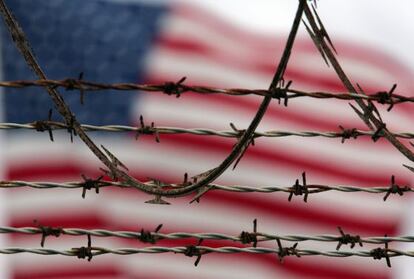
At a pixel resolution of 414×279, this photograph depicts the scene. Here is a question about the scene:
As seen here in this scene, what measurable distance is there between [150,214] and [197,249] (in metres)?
2.40

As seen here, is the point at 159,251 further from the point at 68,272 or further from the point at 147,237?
the point at 68,272

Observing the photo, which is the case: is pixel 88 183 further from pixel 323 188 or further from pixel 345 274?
pixel 345 274

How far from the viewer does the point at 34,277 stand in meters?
5.23

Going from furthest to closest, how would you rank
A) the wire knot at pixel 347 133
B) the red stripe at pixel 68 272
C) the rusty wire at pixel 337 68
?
the red stripe at pixel 68 272 → the wire knot at pixel 347 133 → the rusty wire at pixel 337 68

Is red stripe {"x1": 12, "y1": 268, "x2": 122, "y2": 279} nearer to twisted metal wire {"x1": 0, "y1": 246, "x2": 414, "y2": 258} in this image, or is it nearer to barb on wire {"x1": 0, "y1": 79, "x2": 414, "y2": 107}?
twisted metal wire {"x1": 0, "y1": 246, "x2": 414, "y2": 258}

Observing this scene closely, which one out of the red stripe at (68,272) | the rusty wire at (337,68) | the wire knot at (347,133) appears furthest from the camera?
the red stripe at (68,272)

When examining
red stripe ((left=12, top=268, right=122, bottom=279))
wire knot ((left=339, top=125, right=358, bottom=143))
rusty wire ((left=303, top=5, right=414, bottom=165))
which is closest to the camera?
rusty wire ((left=303, top=5, right=414, bottom=165))

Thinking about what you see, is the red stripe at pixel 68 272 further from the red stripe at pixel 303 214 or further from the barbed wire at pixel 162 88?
the barbed wire at pixel 162 88

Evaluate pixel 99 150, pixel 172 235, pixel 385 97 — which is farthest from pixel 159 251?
pixel 385 97

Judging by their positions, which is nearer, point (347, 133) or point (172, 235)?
point (172, 235)

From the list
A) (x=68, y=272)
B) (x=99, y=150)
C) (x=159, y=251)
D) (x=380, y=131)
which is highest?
(x=68, y=272)

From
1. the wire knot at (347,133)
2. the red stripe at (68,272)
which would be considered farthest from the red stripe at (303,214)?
the wire knot at (347,133)

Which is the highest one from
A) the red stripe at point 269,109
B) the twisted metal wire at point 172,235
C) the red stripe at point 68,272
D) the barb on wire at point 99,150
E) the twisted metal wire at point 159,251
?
the red stripe at point 269,109

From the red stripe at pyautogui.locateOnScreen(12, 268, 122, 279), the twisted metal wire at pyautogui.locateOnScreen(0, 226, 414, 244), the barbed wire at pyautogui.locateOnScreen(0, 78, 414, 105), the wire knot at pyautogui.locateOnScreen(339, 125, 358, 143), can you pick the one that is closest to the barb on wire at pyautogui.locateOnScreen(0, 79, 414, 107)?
the barbed wire at pyautogui.locateOnScreen(0, 78, 414, 105)
